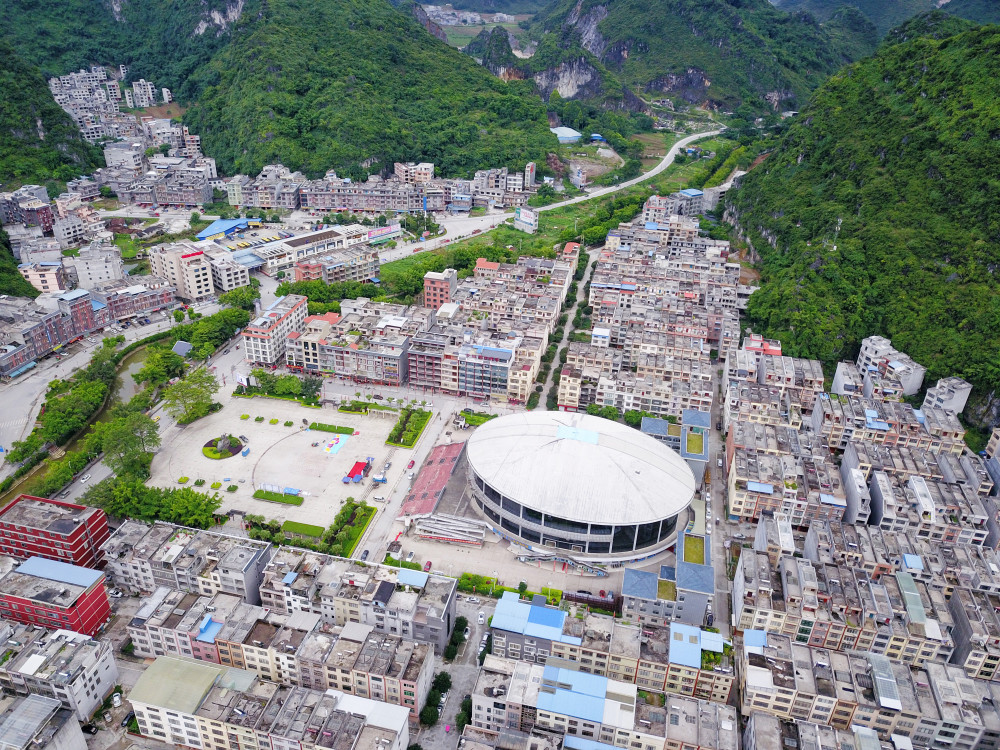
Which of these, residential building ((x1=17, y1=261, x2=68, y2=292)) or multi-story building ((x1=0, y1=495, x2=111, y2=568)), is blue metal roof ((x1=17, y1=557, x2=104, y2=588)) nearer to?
multi-story building ((x1=0, y1=495, x2=111, y2=568))

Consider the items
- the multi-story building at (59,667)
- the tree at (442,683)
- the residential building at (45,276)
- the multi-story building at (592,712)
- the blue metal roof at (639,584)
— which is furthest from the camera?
the residential building at (45,276)

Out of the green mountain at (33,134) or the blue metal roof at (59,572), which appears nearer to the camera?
the blue metal roof at (59,572)

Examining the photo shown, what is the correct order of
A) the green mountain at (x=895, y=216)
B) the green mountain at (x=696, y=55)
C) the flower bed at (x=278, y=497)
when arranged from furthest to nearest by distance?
the green mountain at (x=696, y=55), the green mountain at (x=895, y=216), the flower bed at (x=278, y=497)

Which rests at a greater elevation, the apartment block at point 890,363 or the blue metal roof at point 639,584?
the apartment block at point 890,363

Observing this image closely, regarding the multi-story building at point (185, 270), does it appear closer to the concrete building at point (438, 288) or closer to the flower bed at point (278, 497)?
the concrete building at point (438, 288)

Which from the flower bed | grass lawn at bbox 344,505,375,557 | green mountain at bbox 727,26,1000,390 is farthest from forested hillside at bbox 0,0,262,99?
grass lawn at bbox 344,505,375,557

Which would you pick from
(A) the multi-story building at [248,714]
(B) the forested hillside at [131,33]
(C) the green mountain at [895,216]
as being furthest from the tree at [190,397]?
(B) the forested hillside at [131,33]

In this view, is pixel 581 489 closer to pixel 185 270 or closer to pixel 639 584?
pixel 639 584

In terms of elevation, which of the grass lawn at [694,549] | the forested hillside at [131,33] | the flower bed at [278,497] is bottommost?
the flower bed at [278,497]

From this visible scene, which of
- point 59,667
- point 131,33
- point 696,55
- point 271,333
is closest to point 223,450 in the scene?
point 271,333
